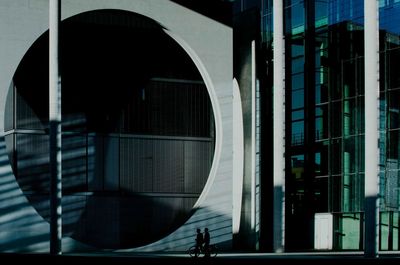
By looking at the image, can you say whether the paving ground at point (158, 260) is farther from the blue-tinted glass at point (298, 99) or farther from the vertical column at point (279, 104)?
the blue-tinted glass at point (298, 99)

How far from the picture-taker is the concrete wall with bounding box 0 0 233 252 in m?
27.6

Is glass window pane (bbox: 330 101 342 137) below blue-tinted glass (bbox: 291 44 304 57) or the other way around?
below

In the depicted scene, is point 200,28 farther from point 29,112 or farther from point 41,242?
point 41,242

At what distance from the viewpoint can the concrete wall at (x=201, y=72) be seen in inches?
1087

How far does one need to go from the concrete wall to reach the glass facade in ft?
11.8

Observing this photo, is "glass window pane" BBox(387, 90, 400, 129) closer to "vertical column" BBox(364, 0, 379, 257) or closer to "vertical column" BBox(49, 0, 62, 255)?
"vertical column" BBox(364, 0, 379, 257)

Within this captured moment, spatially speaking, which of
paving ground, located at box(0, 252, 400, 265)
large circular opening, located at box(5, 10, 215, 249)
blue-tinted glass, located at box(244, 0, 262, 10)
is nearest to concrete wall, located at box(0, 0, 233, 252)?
large circular opening, located at box(5, 10, 215, 249)

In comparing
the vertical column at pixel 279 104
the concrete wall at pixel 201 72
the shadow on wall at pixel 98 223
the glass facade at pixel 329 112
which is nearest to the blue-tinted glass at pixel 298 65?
the glass facade at pixel 329 112

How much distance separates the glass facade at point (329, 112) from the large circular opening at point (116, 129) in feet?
13.5

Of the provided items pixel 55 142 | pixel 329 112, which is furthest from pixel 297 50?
pixel 55 142

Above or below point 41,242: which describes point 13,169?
above

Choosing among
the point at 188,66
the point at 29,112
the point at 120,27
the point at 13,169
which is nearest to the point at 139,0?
the point at 120,27

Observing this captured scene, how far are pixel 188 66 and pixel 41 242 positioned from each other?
345 inches

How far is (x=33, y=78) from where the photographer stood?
2900 cm
